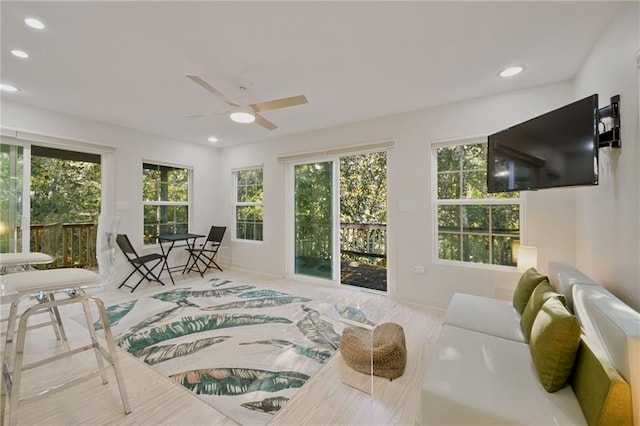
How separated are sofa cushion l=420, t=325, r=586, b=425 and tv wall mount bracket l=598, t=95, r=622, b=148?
141cm

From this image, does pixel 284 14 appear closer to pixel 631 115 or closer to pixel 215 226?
pixel 631 115

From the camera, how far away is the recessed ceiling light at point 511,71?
2319mm

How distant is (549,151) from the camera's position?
193cm

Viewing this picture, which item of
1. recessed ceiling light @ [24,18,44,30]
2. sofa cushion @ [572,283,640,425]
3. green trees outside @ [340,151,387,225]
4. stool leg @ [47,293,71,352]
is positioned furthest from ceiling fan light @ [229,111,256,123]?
green trees outside @ [340,151,387,225]

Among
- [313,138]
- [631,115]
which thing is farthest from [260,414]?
[313,138]

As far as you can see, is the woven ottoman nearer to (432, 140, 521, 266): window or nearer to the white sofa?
the white sofa

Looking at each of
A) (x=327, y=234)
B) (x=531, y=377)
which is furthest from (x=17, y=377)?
(x=327, y=234)

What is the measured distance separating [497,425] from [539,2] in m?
2.29

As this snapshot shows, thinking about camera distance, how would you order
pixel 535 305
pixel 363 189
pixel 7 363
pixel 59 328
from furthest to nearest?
pixel 363 189, pixel 59 328, pixel 535 305, pixel 7 363

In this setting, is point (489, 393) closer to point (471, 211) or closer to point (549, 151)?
point (549, 151)

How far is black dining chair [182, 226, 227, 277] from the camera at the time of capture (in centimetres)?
477

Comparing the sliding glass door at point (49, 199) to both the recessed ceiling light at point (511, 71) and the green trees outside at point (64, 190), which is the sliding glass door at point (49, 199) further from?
the recessed ceiling light at point (511, 71)

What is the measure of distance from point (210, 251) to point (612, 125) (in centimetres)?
516

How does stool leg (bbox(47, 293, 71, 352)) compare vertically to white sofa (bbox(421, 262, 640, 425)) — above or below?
below
